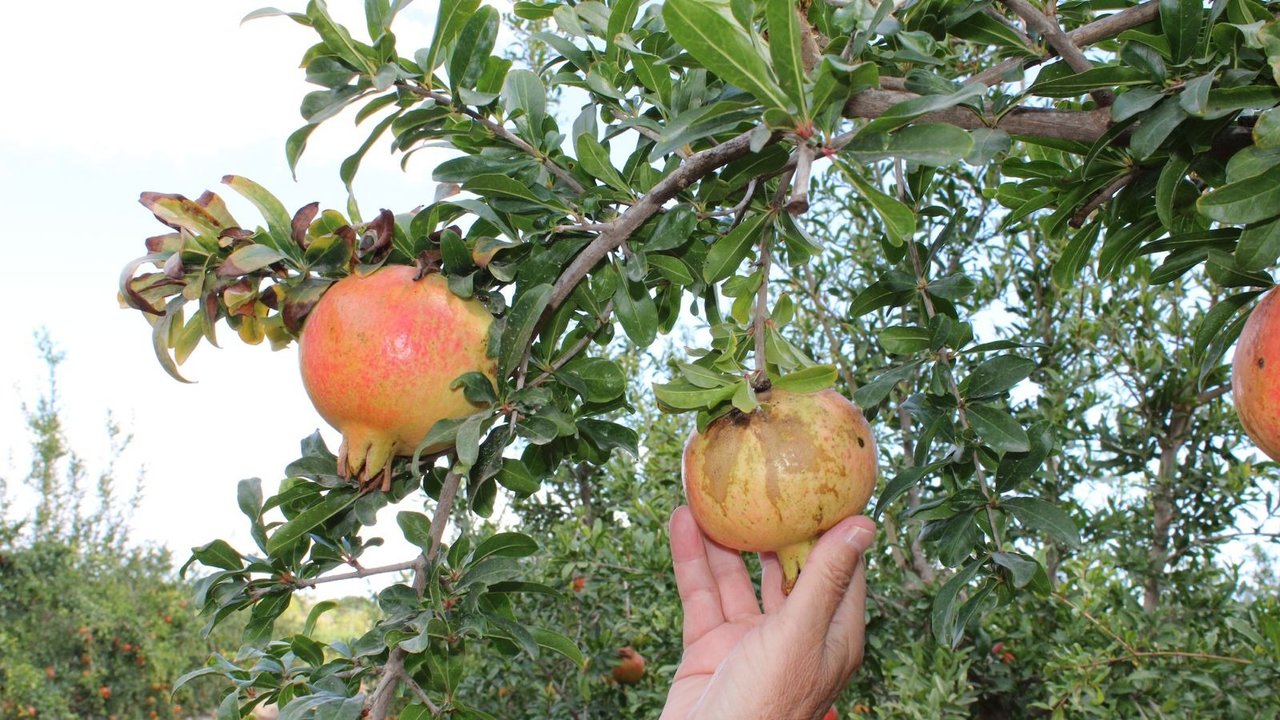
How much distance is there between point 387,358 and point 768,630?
0.61 m

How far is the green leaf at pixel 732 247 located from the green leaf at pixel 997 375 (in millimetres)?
328

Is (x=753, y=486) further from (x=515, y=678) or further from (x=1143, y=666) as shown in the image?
(x=515, y=678)

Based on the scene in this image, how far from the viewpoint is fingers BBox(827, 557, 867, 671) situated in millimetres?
1332

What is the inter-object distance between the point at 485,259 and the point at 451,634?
42cm

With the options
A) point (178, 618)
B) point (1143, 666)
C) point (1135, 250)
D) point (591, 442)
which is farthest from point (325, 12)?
point (178, 618)

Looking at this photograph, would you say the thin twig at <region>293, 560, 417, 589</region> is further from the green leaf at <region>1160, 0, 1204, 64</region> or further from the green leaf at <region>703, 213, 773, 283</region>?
the green leaf at <region>1160, 0, 1204, 64</region>

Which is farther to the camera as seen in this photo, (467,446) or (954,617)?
(954,617)

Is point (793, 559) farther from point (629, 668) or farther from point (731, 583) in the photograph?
point (629, 668)

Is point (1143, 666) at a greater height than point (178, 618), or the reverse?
point (1143, 666)

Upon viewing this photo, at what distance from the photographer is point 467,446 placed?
0.97 m

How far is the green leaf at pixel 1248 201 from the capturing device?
0.83m

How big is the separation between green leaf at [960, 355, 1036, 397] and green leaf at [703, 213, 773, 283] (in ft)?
1.08

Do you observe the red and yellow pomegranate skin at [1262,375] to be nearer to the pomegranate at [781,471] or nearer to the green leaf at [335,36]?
the pomegranate at [781,471]

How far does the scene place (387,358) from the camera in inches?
38.7
